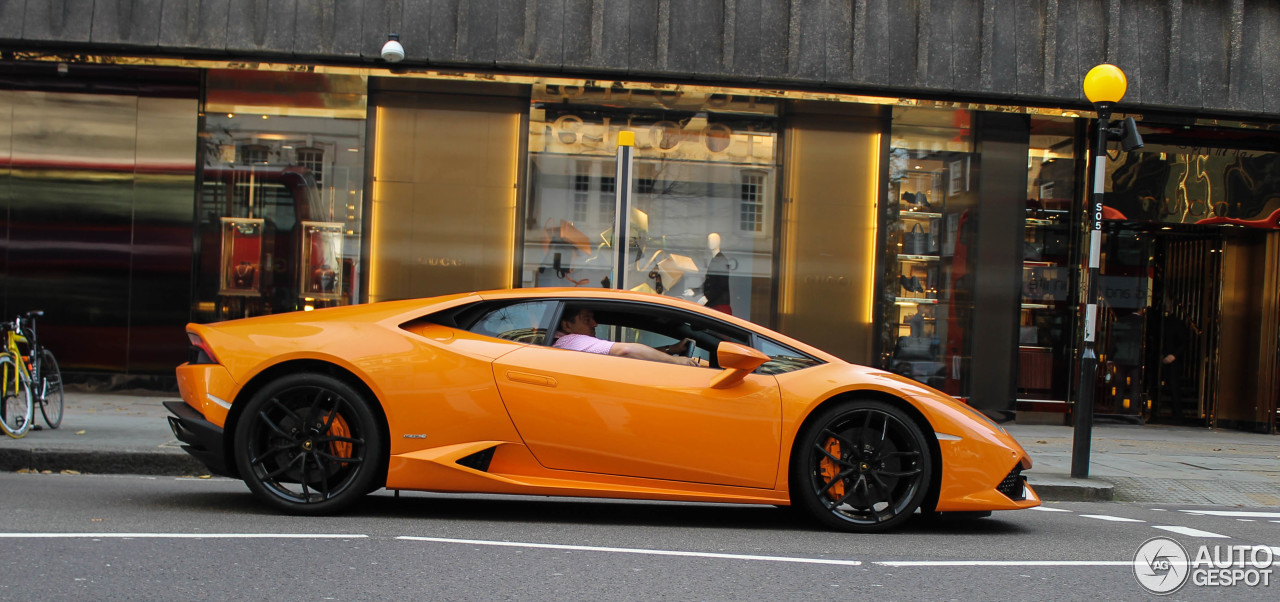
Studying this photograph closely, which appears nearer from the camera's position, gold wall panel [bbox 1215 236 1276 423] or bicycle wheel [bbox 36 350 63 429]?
bicycle wheel [bbox 36 350 63 429]

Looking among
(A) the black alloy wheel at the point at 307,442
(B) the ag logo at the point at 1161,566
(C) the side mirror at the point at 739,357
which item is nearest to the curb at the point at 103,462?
(A) the black alloy wheel at the point at 307,442

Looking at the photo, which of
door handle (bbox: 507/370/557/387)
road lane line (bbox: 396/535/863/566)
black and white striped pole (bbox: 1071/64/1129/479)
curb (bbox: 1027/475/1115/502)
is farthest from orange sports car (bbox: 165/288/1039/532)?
black and white striped pole (bbox: 1071/64/1129/479)

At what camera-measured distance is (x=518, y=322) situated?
585 cm

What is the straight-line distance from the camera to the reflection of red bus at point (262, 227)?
12742 mm

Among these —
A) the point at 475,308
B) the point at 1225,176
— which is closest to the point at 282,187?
the point at 475,308

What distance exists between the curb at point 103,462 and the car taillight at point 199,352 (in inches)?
87.4

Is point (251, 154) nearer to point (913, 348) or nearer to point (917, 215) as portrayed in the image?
point (917, 215)

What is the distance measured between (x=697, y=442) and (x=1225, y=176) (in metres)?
11.5

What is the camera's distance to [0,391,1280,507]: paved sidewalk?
25.4ft

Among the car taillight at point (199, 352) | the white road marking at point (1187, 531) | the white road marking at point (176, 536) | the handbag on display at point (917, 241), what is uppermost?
the handbag on display at point (917, 241)

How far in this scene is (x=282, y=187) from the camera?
12852 millimetres

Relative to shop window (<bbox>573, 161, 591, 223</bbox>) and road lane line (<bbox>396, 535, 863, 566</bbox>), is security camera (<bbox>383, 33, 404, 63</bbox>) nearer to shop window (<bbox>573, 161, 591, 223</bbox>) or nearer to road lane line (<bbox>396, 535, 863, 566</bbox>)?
shop window (<bbox>573, 161, 591, 223</bbox>)

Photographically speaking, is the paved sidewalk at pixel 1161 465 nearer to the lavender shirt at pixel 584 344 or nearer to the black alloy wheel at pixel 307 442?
the lavender shirt at pixel 584 344

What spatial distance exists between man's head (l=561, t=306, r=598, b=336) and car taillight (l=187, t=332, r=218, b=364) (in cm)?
184
